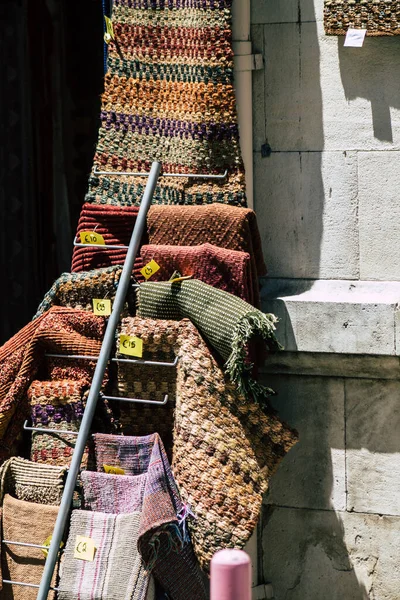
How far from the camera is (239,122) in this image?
169 inches

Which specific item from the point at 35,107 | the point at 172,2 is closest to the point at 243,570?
the point at 172,2

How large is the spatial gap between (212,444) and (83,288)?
2.61 ft

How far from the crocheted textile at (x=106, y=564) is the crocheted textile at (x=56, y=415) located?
0.27 m

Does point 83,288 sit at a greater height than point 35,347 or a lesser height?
greater

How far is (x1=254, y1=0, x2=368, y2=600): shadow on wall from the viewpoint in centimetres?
426

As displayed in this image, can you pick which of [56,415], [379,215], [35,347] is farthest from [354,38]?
[56,415]

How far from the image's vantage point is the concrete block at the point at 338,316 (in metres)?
4.10

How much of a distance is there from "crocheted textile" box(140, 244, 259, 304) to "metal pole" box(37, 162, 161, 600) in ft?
0.61

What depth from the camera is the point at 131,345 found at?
3881 mm

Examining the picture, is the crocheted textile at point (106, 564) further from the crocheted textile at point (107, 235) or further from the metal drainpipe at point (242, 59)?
the metal drainpipe at point (242, 59)

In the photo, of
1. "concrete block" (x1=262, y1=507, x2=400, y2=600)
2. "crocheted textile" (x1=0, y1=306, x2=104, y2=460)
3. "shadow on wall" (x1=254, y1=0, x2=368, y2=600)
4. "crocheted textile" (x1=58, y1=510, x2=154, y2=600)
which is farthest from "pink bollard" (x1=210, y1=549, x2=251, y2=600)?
"concrete block" (x1=262, y1=507, x2=400, y2=600)

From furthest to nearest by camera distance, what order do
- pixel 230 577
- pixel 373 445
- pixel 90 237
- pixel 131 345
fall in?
1. pixel 373 445
2. pixel 90 237
3. pixel 131 345
4. pixel 230 577

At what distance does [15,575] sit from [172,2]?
7.32 ft

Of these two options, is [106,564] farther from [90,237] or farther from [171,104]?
[171,104]
